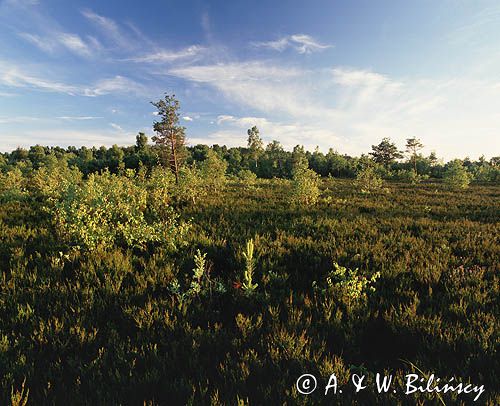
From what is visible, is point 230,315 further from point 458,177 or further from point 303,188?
point 458,177

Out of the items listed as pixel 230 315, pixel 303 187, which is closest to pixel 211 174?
pixel 303 187

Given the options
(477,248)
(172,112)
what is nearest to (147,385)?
(477,248)

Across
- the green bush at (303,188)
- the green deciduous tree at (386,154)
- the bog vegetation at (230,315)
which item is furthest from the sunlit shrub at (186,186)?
the green deciduous tree at (386,154)

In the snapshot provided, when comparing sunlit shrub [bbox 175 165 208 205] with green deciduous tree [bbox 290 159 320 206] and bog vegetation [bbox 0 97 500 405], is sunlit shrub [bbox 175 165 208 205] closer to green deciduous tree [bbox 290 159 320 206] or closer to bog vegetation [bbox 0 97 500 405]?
green deciduous tree [bbox 290 159 320 206]

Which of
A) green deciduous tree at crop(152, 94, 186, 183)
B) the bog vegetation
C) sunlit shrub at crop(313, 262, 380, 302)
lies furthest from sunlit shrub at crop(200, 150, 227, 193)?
sunlit shrub at crop(313, 262, 380, 302)

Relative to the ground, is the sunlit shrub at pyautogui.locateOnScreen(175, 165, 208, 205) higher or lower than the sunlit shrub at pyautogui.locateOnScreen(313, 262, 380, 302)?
higher

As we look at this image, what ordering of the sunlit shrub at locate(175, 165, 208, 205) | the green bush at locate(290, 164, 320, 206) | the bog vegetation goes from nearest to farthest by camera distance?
the bog vegetation
the green bush at locate(290, 164, 320, 206)
the sunlit shrub at locate(175, 165, 208, 205)

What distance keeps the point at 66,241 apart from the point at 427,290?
8320mm

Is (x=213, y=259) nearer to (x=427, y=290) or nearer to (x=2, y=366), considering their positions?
(x=2, y=366)

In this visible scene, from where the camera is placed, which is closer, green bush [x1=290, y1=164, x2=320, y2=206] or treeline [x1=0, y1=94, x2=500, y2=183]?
green bush [x1=290, y1=164, x2=320, y2=206]

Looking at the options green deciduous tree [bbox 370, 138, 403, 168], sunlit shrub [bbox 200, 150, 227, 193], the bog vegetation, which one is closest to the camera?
the bog vegetation

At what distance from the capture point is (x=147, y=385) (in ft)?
8.94

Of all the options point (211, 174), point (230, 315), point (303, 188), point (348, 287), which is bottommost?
point (230, 315)

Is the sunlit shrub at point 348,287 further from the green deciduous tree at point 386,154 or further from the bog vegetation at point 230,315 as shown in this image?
the green deciduous tree at point 386,154
